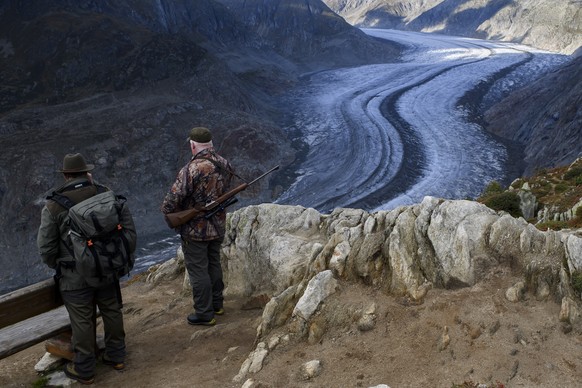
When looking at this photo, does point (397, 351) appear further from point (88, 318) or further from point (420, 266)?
A: point (88, 318)

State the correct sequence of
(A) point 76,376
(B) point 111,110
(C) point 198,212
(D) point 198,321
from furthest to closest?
(B) point 111,110 → (D) point 198,321 → (C) point 198,212 → (A) point 76,376

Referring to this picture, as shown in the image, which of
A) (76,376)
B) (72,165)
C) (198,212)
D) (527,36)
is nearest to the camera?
(72,165)

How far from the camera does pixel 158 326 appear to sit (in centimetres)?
761

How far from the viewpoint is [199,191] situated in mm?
6695

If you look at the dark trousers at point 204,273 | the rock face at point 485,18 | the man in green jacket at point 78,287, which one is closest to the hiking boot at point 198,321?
the dark trousers at point 204,273

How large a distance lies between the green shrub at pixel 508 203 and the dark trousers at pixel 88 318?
10.4m

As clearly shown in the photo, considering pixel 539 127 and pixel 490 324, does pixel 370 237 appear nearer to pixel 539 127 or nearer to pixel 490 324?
pixel 490 324

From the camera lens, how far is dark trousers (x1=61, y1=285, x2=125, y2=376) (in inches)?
221

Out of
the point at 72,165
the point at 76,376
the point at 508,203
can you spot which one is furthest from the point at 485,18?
the point at 76,376

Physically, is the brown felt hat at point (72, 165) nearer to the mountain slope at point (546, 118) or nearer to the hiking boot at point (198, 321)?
the hiking boot at point (198, 321)

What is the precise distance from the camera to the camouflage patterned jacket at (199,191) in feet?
21.8

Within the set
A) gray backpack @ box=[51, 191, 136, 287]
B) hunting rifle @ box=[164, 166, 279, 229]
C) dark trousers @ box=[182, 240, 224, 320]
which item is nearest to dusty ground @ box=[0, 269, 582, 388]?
dark trousers @ box=[182, 240, 224, 320]

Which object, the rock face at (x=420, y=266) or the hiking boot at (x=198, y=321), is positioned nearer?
the rock face at (x=420, y=266)

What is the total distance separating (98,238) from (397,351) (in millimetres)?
3294
